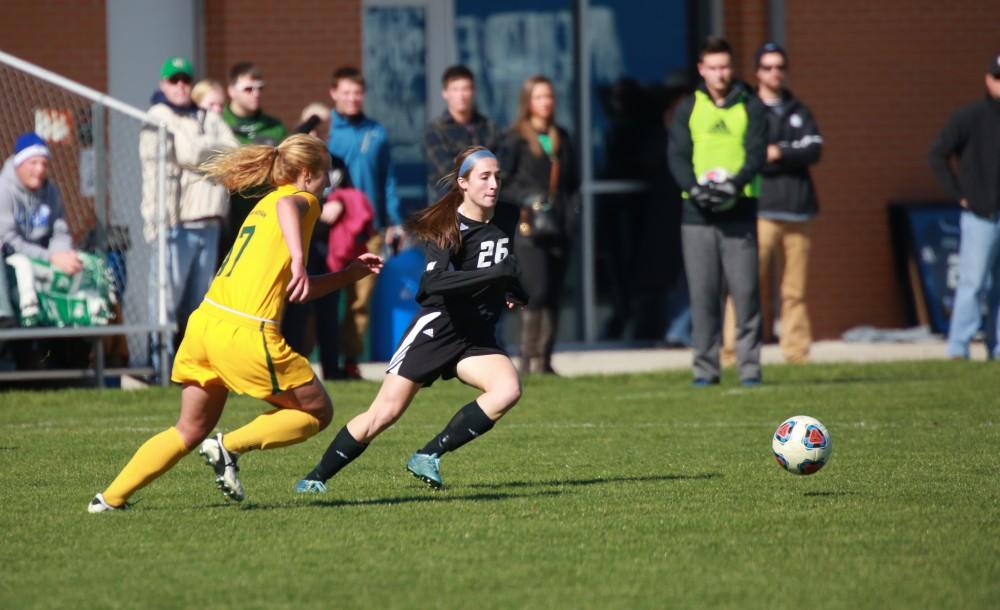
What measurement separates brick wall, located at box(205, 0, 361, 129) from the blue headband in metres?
8.58

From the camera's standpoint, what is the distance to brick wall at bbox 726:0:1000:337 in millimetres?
17203

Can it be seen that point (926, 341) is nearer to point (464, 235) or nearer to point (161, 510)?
point (464, 235)

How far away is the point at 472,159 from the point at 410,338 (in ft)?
2.70

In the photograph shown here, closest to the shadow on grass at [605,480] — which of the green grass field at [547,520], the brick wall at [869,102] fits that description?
the green grass field at [547,520]

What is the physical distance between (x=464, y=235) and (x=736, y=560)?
2341 mm

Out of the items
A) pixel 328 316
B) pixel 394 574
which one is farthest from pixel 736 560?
pixel 328 316

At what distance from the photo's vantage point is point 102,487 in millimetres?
7930

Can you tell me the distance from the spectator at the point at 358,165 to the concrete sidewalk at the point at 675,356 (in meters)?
→ 0.40

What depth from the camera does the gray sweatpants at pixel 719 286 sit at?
40.6ft

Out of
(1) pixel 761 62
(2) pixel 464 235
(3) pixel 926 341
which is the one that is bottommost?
(3) pixel 926 341

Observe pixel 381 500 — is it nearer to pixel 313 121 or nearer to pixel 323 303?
pixel 323 303

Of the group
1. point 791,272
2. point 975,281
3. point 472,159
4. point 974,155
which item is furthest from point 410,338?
point 974,155

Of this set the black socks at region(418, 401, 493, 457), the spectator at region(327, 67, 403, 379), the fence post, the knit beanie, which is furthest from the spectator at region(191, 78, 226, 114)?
the black socks at region(418, 401, 493, 457)

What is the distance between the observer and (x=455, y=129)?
43.8ft
